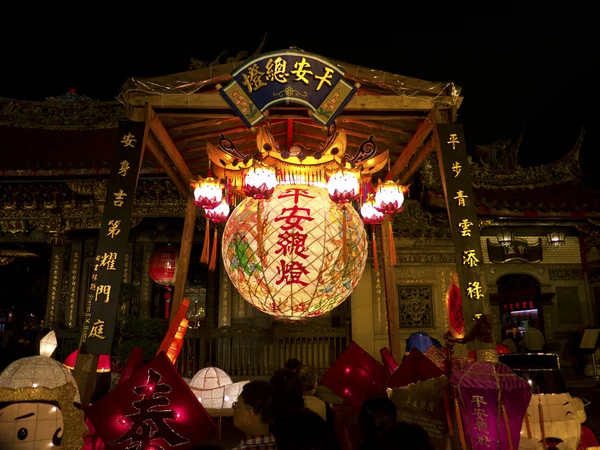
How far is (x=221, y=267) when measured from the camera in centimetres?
1030

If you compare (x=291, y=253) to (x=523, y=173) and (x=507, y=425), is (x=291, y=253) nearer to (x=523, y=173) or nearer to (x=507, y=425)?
(x=507, y=425)

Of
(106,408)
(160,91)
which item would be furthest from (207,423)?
(160,91)

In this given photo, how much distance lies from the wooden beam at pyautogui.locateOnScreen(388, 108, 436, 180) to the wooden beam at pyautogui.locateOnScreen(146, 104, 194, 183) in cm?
Result: 246

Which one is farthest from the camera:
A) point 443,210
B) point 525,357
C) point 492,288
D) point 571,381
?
point 492,288

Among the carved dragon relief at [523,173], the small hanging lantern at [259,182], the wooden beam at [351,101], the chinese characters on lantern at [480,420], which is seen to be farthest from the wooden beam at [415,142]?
the carved dragon relief at [523,173]

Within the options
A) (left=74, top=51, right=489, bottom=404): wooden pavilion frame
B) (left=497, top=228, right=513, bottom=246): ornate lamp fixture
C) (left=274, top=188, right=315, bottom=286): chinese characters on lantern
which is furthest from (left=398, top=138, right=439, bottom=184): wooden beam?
(left=497, top=228, right=513, bottom=246): ornate lamp fixture

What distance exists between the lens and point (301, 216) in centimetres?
379

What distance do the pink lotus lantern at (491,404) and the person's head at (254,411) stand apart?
3.52 feet

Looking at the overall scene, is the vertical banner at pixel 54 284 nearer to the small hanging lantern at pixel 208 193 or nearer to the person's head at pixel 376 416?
the small hanging lantern at pixel 208 193

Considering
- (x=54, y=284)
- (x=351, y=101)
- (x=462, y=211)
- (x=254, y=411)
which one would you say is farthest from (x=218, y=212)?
(x=54, y=284)

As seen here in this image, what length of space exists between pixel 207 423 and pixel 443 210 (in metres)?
6.92

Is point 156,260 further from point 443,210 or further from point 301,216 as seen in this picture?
point 301,216

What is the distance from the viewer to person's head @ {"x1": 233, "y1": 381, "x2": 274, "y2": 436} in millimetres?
2516

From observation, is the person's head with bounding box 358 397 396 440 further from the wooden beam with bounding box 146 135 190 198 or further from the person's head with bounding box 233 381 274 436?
the wooden beam with bounding box 146 135 190 198
